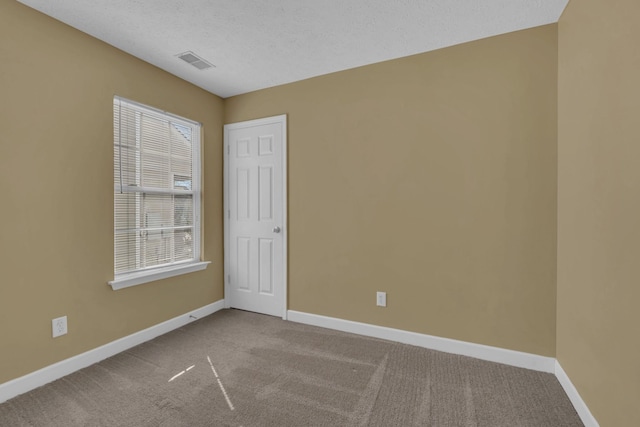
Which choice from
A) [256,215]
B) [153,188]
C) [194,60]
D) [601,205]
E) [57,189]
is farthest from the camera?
[256,215]

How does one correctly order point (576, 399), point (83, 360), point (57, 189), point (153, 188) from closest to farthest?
1. point (576, 399)
2. point (57, 189)
3. point (83, 360)
4. point (153, 188)

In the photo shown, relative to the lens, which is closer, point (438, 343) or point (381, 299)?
point (438, 343)

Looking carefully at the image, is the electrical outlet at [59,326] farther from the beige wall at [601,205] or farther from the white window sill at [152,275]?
the beige wall at [601,205]

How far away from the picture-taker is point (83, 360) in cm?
225

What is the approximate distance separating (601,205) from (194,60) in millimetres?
3150

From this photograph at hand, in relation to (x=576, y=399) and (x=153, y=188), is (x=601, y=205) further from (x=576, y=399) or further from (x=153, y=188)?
(x=153, y=188)

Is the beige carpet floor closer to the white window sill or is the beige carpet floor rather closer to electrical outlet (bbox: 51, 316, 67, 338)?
electrical outlet (bbox: 51, 316, 67, 338)

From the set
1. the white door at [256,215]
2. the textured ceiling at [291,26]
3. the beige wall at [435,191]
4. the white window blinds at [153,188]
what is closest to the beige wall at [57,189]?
the white window blinds at [153,188]

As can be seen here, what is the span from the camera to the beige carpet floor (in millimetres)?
1721

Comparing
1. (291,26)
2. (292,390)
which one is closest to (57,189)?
(291,26)

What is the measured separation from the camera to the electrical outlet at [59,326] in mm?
2104

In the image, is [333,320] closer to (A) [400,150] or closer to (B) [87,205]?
(A) [400,150]

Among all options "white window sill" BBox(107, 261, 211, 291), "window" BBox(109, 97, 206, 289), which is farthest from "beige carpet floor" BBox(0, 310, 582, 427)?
"window" BBox(109, 97, 206, 289)

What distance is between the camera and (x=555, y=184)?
217 centimetres
